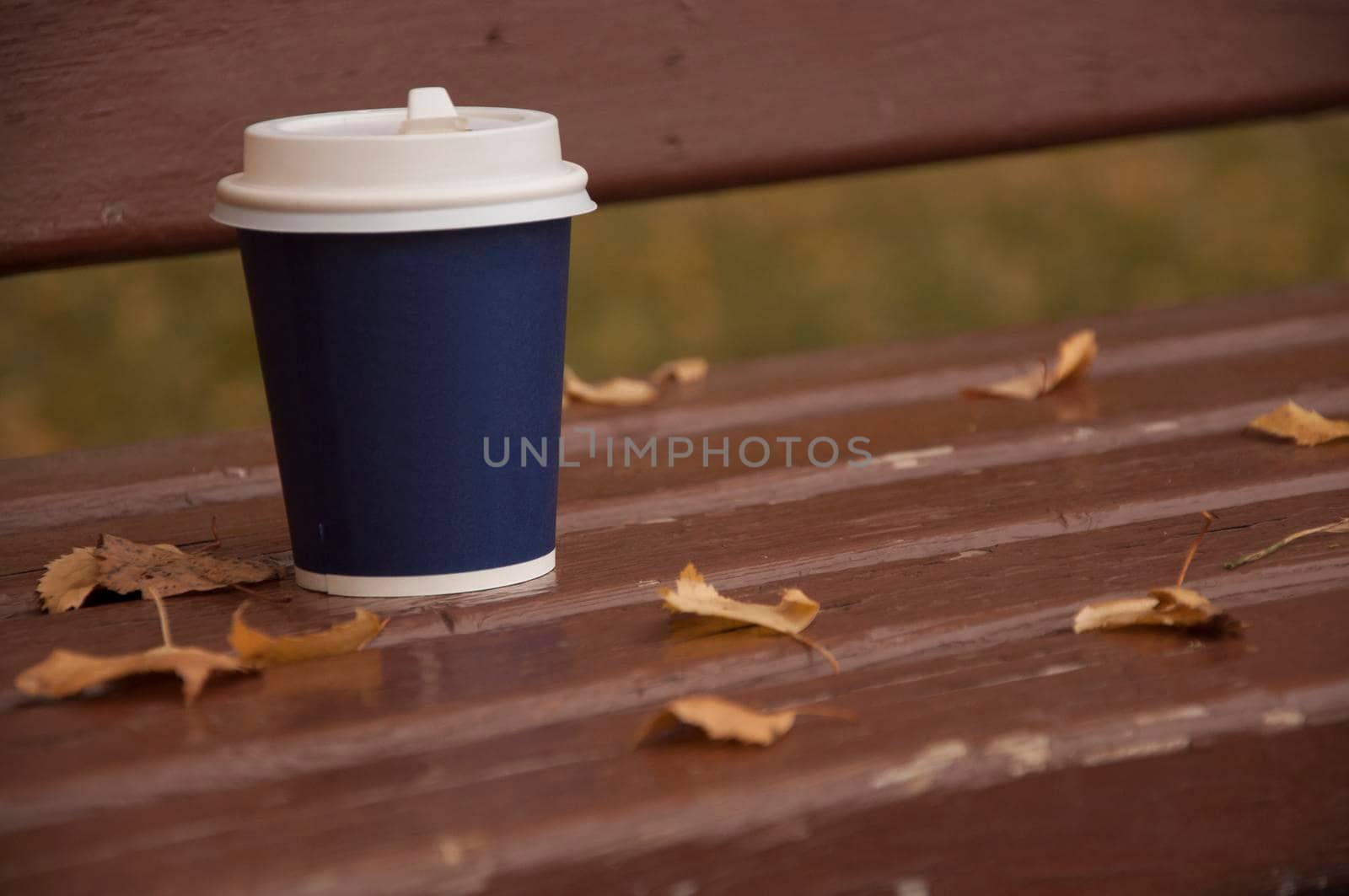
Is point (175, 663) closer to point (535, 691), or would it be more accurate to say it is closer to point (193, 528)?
point (535, 691)

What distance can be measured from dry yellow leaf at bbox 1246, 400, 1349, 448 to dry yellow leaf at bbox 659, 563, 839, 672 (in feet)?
2.24

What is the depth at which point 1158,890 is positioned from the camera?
953 mm

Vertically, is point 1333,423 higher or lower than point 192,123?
lower

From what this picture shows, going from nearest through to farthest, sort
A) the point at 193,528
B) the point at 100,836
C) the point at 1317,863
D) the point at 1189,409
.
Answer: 1. the point at 100,836
2. the point at 1317,863
3. the point at 193,528
4. the point at 1189,409

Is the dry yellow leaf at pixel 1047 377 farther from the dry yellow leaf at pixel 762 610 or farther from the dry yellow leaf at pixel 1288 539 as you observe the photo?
the dry yellow leaf at pixel 762 610

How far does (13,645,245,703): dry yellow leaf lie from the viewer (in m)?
1.05

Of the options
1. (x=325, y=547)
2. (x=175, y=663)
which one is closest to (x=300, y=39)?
(x=325, y=547)

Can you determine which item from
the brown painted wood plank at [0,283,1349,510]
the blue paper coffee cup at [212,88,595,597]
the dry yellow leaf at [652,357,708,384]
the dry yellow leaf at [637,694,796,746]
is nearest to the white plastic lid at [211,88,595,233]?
the blue paper coffee cup at [212,88,595,597]

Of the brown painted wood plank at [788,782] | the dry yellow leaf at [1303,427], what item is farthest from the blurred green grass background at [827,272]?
the brown painted wood plank at [788,782]

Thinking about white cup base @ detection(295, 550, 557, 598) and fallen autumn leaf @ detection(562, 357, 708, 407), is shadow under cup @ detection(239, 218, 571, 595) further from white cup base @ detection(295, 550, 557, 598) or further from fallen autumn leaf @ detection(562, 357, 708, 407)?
fallen autumn leaf @ detection(562, 357, 708, 407)

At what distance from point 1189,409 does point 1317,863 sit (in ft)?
2.70

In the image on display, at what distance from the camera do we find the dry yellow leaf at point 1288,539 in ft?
4.00

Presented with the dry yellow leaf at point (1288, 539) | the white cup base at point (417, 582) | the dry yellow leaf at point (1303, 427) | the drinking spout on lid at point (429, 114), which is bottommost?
the dry yellow leaf at point (1303, 427)

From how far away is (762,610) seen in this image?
1143 mm
